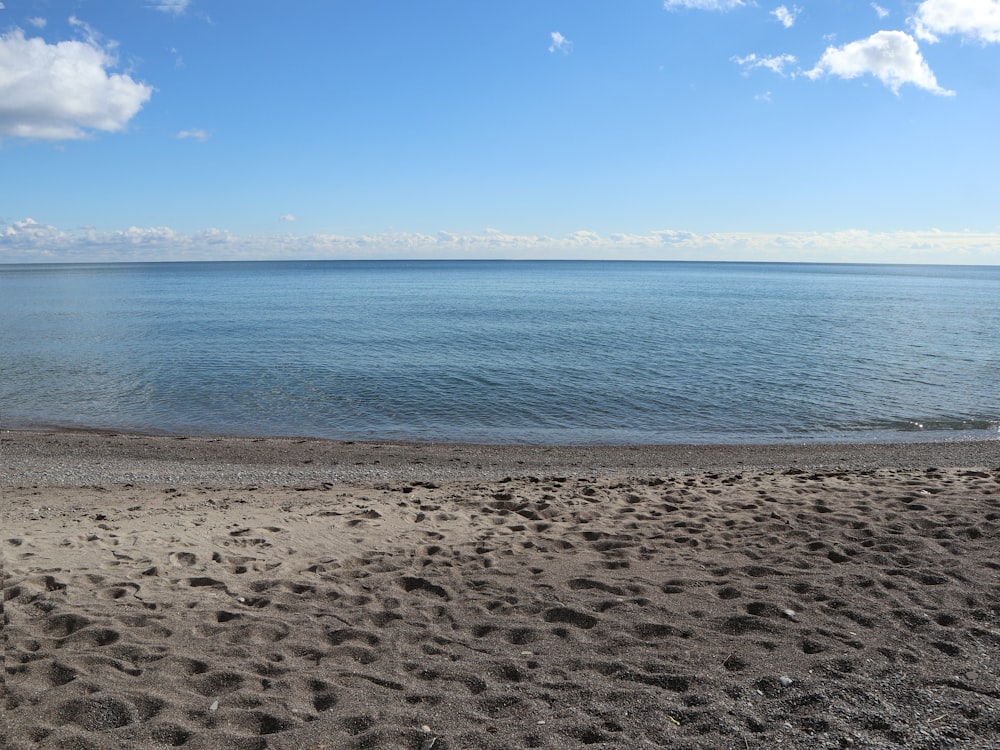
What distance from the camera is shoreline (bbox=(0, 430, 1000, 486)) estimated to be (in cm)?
1410

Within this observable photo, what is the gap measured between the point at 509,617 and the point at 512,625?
0.20m

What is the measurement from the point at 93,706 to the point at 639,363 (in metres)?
27.3

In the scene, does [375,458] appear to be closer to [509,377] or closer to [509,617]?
[509,617]

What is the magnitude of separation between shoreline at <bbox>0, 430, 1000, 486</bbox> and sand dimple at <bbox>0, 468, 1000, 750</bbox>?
3.95 metres

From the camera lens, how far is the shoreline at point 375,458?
14102mm

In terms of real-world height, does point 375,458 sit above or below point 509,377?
below

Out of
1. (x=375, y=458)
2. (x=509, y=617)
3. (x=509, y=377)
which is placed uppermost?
(x=509, y=617)

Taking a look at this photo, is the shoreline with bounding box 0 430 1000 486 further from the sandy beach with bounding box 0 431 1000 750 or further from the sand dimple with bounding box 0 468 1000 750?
the sand dimple with bounding box 0 468 1000 750

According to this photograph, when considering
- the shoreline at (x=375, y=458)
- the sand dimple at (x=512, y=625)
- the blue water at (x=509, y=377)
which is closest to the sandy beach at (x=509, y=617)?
the sand dimple at (x=512, y=625)

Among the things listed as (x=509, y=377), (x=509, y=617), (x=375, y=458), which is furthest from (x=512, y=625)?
(x=509, y=377)

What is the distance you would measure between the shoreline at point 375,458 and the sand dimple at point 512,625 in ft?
13.0

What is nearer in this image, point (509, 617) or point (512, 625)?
point (512, 625)

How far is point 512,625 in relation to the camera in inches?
243

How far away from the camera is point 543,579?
7.30m
